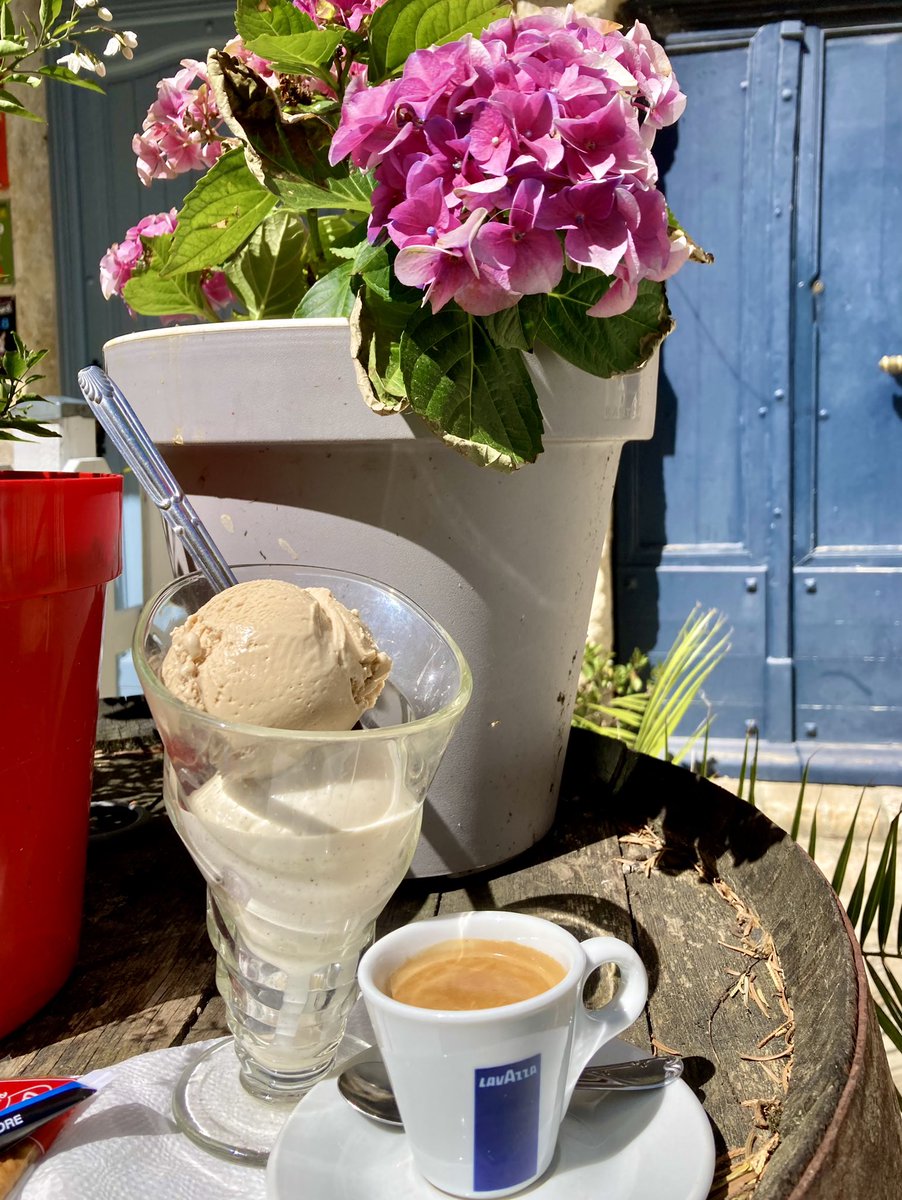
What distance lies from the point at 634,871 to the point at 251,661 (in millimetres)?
415

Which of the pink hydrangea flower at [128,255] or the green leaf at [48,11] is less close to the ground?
the green leaf at [48,11]

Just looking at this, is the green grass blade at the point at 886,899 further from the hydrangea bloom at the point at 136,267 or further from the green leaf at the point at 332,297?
the hydrangea bloom at the point at 136,267

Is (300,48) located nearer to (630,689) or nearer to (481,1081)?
(481,1081)

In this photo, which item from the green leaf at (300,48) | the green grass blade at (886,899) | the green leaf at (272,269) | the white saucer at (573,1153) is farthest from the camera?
the green grass blade at (886,899)

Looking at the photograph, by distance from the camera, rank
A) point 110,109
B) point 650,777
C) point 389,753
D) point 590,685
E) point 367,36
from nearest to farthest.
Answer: point 389,753, point 367,36, point 650,777, point 590,685, point 110,109

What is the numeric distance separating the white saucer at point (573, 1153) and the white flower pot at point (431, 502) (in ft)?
1.02

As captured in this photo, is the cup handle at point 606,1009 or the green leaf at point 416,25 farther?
the green leaf at point 416,25

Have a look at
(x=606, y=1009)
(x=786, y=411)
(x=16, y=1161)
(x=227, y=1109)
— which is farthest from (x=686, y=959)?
(x=786, y=411)

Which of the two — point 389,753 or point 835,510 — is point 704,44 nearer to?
point 835,510

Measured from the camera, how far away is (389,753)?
0.48 m

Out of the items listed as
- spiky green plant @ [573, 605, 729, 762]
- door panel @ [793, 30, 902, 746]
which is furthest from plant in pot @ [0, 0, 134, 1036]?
door panel @ [793, 30, 902, 746]

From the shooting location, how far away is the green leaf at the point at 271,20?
2.22 ft

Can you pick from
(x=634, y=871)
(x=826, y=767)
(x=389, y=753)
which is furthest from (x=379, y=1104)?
(x=826, y=767)

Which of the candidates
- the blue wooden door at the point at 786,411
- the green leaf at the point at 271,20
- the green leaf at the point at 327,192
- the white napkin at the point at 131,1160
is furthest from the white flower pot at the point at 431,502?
the blue wooden door at the point at 786,411
